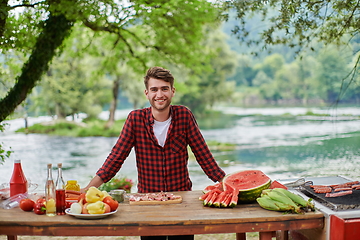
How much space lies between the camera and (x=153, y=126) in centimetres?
332

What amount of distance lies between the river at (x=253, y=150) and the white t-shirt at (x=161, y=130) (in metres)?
9.17

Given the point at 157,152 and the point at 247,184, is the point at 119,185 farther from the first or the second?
the point at 247,184

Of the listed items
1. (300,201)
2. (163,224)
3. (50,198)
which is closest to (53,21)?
(50,198)

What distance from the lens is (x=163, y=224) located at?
2.54 meters

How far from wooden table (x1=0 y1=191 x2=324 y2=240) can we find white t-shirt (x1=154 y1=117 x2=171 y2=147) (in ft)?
2.62

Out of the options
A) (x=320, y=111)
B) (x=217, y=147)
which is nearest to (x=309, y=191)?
(x=217, y=147)

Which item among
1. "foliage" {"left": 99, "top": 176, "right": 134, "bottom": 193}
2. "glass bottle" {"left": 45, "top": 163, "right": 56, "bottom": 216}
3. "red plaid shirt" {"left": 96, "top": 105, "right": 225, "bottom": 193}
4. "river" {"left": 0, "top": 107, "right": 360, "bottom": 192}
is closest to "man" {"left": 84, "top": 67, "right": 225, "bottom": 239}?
"red plaid shirt" {"left": 96, "top": 105, "right": 225, "bottom": 193}

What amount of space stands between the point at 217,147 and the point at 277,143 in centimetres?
448

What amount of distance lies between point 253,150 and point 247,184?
21984 mm

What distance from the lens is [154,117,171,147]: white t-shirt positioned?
130 inches

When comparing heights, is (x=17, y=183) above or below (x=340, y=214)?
above

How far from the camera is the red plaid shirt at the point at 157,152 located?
3.30m

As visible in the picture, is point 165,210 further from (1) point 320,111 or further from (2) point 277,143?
(1) point 320,111

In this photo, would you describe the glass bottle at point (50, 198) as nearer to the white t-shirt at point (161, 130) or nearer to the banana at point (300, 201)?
the white t-shirt at point (161, 130)
